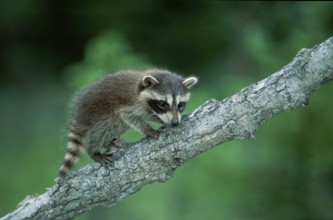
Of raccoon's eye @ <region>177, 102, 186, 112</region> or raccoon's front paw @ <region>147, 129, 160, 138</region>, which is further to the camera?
raccoon's eye @ <region>177, 102, 186, 112</region>

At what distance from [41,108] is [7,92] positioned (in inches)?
46.9

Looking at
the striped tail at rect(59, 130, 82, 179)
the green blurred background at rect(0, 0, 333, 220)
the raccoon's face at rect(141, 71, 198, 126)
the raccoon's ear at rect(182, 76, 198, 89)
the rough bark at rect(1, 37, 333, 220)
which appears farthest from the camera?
the green blurred background at rect(0, 0, 333, 220)

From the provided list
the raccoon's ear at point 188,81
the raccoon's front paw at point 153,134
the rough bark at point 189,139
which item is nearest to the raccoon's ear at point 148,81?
the raccoon's ear at point 188,81

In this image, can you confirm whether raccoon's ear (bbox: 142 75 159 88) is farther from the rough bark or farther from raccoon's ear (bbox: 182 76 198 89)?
the rough bark

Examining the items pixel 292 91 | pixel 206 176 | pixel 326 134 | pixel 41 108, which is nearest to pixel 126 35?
pixel 41 108

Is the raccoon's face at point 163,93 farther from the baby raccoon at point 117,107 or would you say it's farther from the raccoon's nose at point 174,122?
the raccoon's nose at point 174,122

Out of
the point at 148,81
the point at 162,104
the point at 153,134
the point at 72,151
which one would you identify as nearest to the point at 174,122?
the point at 153,134

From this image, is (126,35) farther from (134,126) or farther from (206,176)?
(134,126)

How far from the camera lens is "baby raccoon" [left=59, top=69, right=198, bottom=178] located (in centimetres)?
636

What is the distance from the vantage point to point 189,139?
5.32m

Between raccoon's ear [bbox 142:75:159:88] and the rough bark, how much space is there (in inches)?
41.9

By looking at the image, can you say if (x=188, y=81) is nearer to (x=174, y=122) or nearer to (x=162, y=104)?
(x=162, y=104)

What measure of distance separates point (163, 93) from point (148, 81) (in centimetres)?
19

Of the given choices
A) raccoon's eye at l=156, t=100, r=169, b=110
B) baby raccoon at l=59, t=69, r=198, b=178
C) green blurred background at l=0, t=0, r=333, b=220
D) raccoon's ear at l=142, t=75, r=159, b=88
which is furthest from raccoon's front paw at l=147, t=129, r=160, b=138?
green blurred background at l=0, t=0, r=333, b=220
